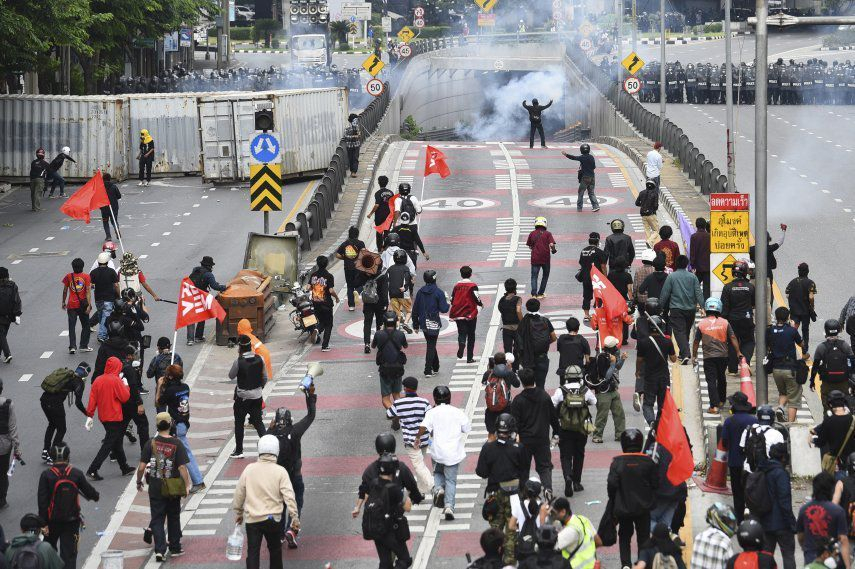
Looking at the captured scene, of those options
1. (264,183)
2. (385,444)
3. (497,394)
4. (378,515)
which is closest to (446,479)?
(497,394)

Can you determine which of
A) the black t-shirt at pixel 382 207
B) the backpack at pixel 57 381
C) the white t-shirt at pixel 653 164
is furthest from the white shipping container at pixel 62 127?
the backpack at pixel 57 381

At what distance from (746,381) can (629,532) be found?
22.9 feet

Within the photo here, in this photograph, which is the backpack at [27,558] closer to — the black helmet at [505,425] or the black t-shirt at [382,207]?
the black helmet at [505,425]

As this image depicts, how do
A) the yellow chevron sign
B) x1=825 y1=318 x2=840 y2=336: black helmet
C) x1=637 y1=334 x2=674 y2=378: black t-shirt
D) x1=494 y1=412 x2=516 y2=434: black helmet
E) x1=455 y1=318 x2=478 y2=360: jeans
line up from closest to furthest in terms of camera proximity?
x1=494 y1=412 x2=516 y2=434: black helmet
x1=825 y1=318 x2=840 y2=336: black helmet
x1=637 y1=334 x2=674 y2=378: black t-shirt
x1=455 y1=318 x2=478 y2=360: jeans
the yellow chevron sign

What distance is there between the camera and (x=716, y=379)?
19.8 meters

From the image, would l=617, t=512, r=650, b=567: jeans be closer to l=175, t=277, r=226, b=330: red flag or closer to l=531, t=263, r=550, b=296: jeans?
l=175, t=277, r=226, b=330: red flag

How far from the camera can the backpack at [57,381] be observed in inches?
736

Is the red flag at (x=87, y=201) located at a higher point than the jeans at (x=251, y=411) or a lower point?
higher

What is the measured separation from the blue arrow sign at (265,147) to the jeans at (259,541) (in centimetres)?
1428

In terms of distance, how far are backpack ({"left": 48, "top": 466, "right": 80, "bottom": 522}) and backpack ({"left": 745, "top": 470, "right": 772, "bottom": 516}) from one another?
6545mm

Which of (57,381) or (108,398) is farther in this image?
(57,381)

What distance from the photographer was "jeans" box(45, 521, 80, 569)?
1509 cm

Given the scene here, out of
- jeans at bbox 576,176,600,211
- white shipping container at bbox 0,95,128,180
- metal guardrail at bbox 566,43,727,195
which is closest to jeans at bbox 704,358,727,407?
metal guardrail at bbox 566,43,727,195

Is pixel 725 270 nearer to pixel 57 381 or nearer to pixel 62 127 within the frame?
pixel 57 381
